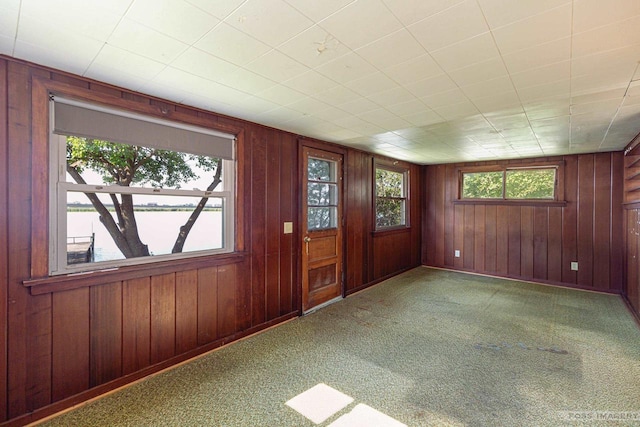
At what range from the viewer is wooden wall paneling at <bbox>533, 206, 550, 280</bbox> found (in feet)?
16.7

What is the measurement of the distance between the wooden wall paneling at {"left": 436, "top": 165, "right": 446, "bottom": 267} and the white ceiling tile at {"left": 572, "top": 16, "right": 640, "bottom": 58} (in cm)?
463

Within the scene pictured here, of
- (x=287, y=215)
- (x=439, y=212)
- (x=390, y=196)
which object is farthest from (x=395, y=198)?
(x=287, y=215)

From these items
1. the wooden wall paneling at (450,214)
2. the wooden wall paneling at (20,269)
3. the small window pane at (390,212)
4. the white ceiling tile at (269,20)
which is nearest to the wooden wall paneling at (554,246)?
the wooden wall paneling at (450,214)

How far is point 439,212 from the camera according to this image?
628 centimetres

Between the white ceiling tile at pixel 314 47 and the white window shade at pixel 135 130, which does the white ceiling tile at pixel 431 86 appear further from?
the white window shade at pixel 135 130

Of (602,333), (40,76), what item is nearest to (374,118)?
(40,76)

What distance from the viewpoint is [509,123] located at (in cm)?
311

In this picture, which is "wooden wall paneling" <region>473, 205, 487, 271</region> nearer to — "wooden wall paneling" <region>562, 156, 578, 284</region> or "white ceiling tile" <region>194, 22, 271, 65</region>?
"wooden wall paneling" <region>562, 156, 578, 284</region>

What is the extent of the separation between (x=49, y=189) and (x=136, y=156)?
2.05ft

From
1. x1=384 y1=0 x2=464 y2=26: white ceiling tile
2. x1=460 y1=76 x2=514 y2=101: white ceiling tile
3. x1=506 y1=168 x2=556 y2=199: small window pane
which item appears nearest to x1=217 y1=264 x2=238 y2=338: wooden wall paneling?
x1=384 y1=0 x2=464 y2=26: white ceiling tile

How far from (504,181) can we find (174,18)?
580 centimetres

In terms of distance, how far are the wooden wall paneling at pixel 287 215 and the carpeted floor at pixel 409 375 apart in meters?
0.37

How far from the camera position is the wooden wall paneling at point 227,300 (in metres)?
2.87

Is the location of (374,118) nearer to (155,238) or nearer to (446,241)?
(155,238)
